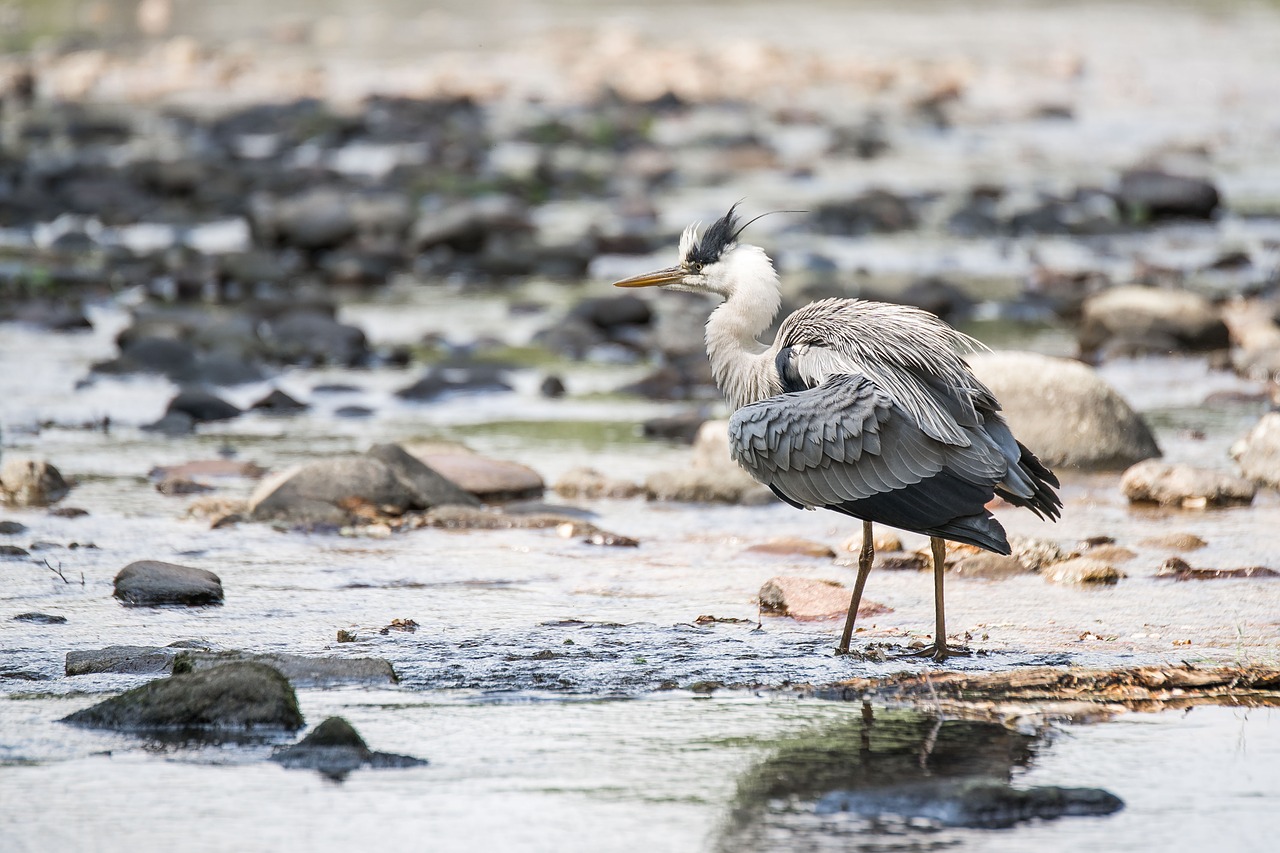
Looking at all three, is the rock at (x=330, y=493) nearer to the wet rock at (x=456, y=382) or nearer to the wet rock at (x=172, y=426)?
the wet rock at (x=172, y=426)

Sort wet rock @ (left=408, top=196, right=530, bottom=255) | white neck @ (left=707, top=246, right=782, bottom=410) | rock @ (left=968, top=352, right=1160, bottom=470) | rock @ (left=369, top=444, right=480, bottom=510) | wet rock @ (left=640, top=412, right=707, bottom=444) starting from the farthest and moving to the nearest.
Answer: wet rock @ (left=408, top=196, right=530, bottom=255)
wet rock @ (left=640, top=412, right=707, bottom=444)
rock @ (left=968, top=352, right=1160, bottom=470)
rock @ (left=369, top=444, right=480, bottom=510)
white neck @ (left=707, top=246, right=782, bottom=410)

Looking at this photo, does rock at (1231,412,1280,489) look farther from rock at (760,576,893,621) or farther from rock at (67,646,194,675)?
rock at (67,646,194,675)

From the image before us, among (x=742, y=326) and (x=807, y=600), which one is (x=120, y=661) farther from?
(x=742, y=326)

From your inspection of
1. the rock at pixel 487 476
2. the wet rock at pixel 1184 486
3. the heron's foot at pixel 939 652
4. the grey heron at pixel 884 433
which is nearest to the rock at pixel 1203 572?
the grey heron at pixel 884 433

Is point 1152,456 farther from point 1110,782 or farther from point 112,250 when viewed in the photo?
point 112,250

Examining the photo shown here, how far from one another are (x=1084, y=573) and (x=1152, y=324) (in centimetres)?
583

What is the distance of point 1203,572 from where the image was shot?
7012 mm

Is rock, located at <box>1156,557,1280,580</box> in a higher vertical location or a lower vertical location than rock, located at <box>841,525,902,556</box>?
lower

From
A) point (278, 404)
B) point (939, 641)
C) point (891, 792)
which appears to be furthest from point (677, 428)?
point (891, 792)

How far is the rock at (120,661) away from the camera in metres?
5.64

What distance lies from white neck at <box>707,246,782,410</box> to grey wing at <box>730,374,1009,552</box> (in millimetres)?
376

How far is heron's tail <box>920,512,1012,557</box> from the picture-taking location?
582cm

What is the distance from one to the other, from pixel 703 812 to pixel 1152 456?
5363 mm

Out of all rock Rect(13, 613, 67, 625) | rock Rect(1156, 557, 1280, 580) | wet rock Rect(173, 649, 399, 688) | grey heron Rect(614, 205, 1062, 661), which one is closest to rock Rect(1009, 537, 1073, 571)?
rock Rect(1156, 557, 1280, 580)
